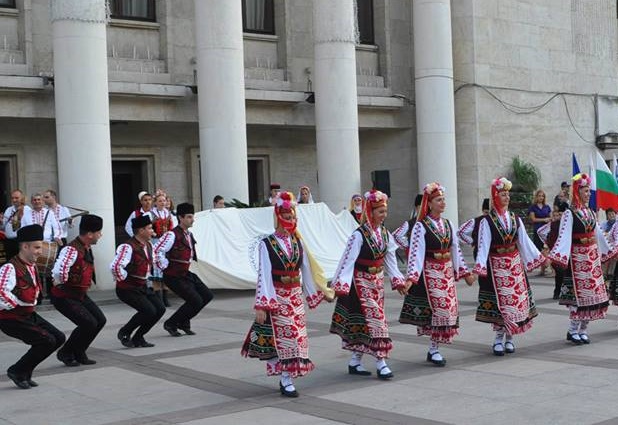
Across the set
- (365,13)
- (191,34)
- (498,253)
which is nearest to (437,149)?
(365,13)

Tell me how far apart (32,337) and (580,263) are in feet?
20.6

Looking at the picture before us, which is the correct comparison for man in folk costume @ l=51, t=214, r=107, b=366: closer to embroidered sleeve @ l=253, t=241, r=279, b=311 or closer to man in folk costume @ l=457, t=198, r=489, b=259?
embroidered sleeve @ l=253, t=241, r=279, b=311

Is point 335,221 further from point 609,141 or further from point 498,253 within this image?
point 609,141

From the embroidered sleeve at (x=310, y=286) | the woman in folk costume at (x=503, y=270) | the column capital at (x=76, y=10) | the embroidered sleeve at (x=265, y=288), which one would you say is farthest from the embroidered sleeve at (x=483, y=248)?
the column capital at (x=76, y=10)

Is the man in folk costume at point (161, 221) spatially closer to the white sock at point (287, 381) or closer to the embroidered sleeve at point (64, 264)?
the embroidered sleeve at point (64, 264)

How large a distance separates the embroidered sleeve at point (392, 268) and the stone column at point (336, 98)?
38.9ft

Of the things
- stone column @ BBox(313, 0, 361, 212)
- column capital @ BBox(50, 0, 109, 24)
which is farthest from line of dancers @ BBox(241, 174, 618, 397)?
stone column @ BBox(313, 0, 361, 212)

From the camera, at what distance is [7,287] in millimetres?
8383

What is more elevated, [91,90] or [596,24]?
[596,24]

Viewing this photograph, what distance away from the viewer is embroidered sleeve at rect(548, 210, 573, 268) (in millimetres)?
10539

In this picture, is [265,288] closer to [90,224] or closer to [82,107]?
[90,224]

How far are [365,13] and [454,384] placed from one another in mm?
18069

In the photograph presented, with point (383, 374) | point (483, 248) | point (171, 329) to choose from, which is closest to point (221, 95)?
point (171, 329)

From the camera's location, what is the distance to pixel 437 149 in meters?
23.2
